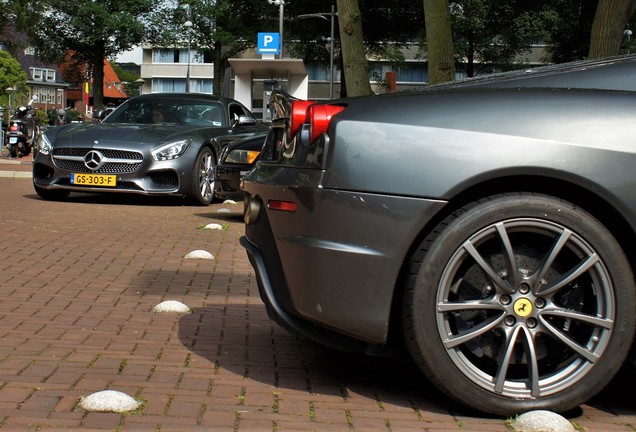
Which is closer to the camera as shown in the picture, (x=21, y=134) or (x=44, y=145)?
(x=44, y=145)

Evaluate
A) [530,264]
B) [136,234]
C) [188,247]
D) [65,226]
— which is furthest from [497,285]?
[65,226]

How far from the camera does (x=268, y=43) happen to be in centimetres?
3272

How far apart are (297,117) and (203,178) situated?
29.4 feet

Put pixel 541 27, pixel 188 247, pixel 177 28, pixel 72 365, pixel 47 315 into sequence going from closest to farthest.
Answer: pixel 72 365 → pixel 47 315 → pixel 188 247 → pixel 541 27 → pixel 177 28

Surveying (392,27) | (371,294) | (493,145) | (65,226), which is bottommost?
(65,226)

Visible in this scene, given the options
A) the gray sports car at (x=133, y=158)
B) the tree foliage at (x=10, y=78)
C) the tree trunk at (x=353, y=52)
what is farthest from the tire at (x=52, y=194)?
the tree foliage at (x=10, y=78)

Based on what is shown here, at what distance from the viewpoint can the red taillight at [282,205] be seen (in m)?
3.68

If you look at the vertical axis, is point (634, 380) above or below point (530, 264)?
below

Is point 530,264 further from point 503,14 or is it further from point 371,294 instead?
point 503,14

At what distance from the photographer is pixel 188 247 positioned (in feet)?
28.0

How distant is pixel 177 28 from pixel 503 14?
65.9ft

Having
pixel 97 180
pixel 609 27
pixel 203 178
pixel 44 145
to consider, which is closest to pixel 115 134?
→ pixel 97 180

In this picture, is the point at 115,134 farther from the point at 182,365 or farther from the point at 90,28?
the point at 90,28

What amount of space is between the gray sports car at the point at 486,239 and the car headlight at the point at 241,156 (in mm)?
7556
